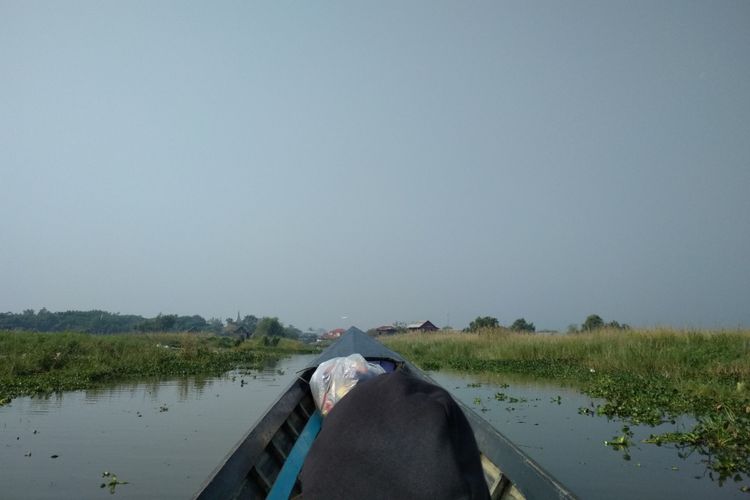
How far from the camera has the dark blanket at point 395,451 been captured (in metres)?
1.06

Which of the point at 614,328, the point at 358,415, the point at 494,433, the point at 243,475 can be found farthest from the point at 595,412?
the point at 614,328

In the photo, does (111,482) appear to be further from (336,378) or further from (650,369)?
(650,369)

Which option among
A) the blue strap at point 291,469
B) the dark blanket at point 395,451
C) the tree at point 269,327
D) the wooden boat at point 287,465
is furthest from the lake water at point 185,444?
the tree at point 269,327

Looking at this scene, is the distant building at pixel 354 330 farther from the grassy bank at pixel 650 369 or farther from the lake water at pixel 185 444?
the grassy bank at pixel 650 369

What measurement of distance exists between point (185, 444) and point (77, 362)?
984 cm

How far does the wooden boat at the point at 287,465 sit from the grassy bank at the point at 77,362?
761cm

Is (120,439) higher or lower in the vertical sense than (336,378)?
lower

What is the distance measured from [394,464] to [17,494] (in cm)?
569

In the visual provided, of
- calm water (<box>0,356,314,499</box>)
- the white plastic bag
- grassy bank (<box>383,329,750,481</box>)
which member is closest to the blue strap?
the white plastic bag

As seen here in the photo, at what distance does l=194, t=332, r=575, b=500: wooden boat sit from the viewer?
290 cm

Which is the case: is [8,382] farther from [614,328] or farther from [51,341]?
[614,328]

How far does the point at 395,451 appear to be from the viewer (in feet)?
3.54

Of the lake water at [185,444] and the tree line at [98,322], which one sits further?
the tree line at [98,322]

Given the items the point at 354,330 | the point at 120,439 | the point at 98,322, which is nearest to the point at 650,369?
the point at 354,330
